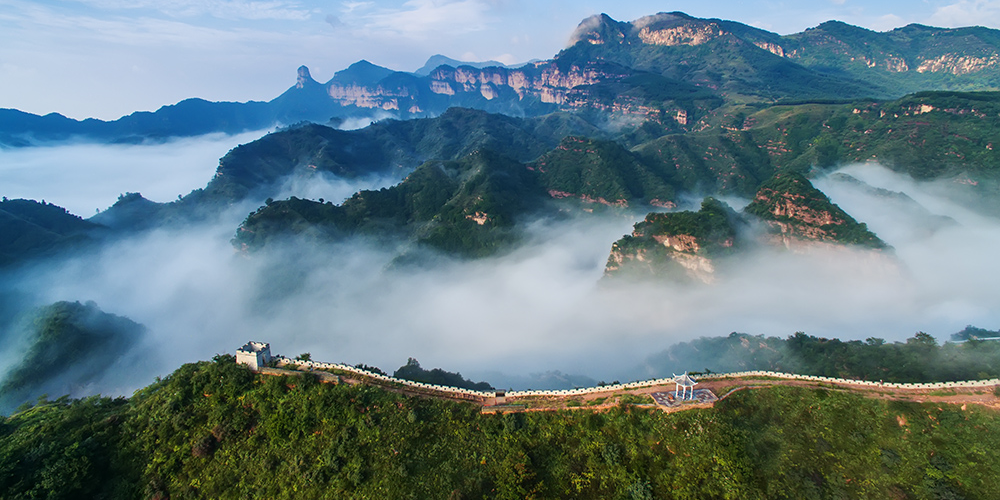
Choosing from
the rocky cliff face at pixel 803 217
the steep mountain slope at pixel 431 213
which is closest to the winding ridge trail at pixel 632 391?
the rocky cliff face at pixel 803 217

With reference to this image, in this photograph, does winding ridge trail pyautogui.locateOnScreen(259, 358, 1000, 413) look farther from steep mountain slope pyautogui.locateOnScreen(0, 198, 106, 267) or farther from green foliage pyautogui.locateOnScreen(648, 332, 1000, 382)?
steep mountain slope pyautogui.locateOnScreen(0, 198, 106, 267)

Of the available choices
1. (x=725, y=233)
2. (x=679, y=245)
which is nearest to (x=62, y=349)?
(x=679, y=245)

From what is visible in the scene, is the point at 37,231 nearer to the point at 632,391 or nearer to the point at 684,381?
the point at 632,391

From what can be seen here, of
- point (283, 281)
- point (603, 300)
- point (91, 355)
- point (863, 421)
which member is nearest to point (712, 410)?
point (863, 421)

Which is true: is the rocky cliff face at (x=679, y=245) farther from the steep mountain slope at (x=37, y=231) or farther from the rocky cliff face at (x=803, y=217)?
the steep mountain slope at (x=37, y=231)

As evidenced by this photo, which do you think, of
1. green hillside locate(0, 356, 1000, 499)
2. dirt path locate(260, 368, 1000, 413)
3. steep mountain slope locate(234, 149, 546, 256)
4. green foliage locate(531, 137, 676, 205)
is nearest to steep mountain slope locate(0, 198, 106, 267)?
steep mountain slope locate(234, 149, 546, 256)
